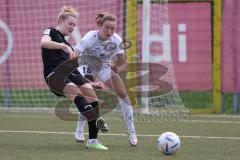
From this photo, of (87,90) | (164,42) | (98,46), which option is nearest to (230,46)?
(164,42)

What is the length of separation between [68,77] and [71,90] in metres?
0.27

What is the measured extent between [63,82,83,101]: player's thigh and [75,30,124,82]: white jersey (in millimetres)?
701

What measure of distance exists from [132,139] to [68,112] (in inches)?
197

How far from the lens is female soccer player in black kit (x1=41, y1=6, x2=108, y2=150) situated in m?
7.62

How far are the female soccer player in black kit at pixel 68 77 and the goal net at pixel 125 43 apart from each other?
4581 mm

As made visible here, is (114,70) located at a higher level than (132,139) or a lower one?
higher

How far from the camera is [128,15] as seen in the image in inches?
523

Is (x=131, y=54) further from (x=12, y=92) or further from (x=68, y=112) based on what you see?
(x=12, y=92)

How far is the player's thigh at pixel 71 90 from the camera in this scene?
303 inches

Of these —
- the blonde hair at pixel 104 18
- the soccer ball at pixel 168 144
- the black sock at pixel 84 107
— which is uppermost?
the blonde hair at pixel 104 18

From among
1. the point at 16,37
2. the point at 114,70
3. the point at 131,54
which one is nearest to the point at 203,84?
the point at 131,54

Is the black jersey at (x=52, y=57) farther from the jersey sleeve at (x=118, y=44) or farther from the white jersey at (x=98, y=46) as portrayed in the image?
the jersey sleeve at (x=118, y=44)

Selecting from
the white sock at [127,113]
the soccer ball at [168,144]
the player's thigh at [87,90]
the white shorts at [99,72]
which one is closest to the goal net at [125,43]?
the white shorts at [99,72]

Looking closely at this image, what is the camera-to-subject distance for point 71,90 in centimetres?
772
